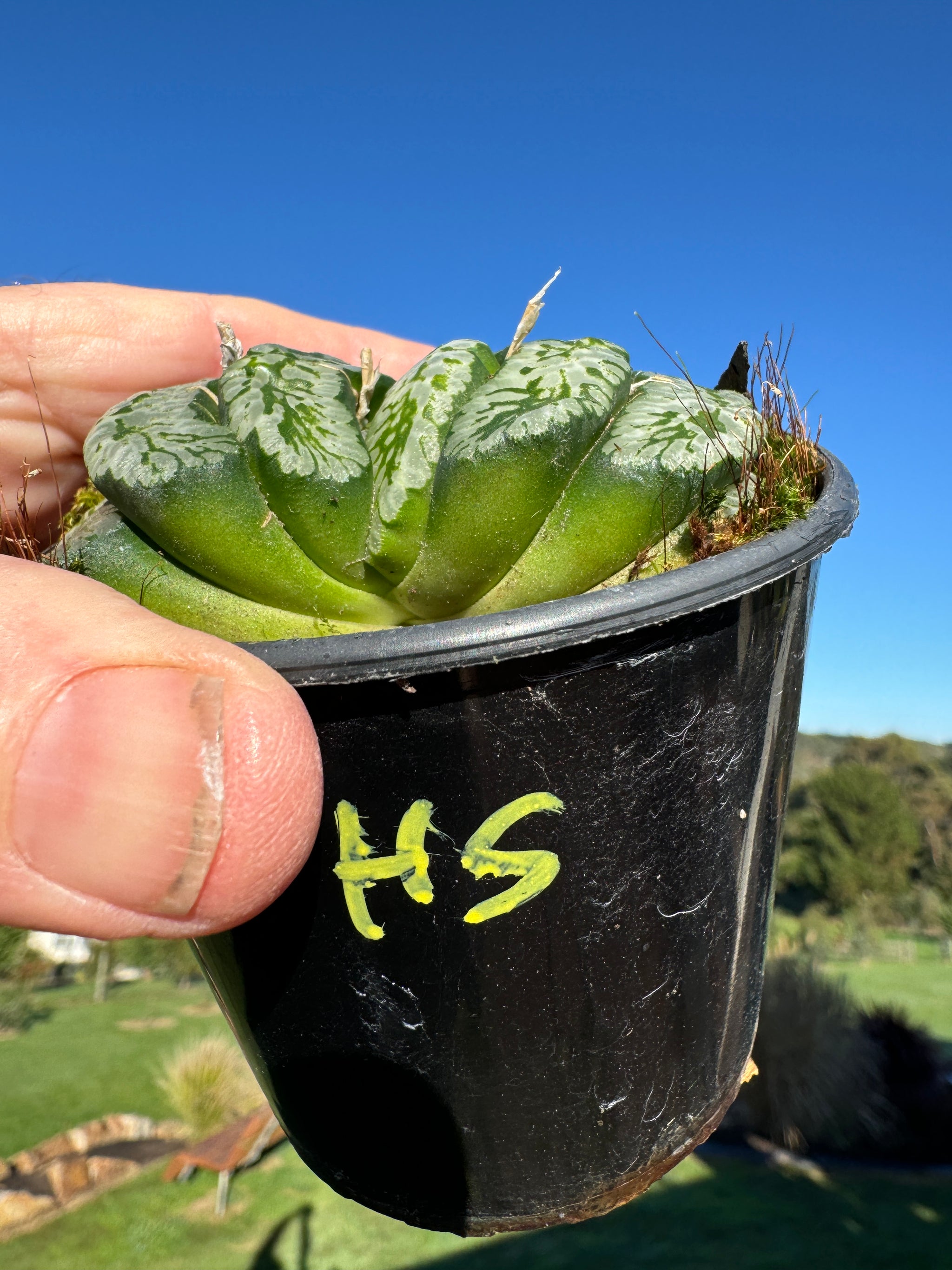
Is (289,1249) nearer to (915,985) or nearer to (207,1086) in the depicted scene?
(207,1086)

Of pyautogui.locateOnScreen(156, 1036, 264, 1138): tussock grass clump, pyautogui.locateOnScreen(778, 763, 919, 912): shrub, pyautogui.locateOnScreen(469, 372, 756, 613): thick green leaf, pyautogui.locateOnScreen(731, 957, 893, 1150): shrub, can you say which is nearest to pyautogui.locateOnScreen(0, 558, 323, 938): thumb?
pyautogui.locateOnScreen(469, 372, 756, 613): thick green leaf

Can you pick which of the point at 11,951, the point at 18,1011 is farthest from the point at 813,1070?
the point at 18,1011

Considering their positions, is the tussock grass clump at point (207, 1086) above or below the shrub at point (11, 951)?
below

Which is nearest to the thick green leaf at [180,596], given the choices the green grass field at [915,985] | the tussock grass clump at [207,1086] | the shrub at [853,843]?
the tussock grass clump at [207,1086]

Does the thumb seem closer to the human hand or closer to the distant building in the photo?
the human hand

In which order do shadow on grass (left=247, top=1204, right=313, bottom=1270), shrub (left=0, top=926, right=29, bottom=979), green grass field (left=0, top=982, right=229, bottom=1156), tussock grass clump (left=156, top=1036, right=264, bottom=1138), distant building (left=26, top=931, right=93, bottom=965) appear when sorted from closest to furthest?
shrub (left=0, top=926, right=29, bottom=979)
green grass field (left=0, top=982, right=229, bottom=1156)
tussock grass clump (left=156, top=1036, right=264, bottom=1138)
shadow on grass (left=247, top=1204, right=313, bottom=1270)
distant building (left=26, top=931, right=93, bottom=965)

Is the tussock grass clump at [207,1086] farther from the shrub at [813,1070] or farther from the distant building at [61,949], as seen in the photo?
the shrub at [813,1070]

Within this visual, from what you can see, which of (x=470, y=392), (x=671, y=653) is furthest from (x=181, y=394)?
(x=671, y=653)

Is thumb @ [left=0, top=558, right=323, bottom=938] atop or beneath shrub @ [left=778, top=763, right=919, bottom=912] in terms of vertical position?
atop
